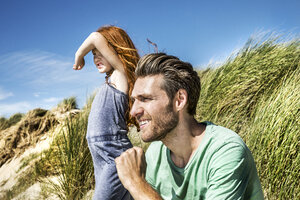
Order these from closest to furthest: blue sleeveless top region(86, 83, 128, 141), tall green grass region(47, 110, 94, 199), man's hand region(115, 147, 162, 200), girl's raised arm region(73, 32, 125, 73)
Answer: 1. man's hand region(115, 147, 162, 200)
2. blue sleeveless top region(86, 83, 128, 141)
3. girl's raised arm region(73, 32, 125, 73)
4. tall green grass region(47, 110, 94, 199)

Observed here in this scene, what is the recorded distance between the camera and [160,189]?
66.9 inches

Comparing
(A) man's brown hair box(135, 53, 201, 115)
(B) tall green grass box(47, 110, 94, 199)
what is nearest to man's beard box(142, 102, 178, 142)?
(A) man's brown hair box(135, 53, 201, 115)

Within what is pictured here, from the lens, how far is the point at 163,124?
1.64 metres

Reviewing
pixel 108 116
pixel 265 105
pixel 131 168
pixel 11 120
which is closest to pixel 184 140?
pixel 131 168

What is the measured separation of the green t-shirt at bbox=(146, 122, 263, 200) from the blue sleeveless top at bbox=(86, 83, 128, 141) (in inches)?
37.2

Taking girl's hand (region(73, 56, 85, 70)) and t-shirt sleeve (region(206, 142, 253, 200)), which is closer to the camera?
t-shirt sleeve (region(206, 142, 253, 200))

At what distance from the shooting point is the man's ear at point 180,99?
1.67 metres

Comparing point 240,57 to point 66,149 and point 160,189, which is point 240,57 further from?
point 160,189

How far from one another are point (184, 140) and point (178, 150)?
7cm

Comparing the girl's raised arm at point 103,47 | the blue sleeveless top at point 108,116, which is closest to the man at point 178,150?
the blue sleeveless top at point 108,116

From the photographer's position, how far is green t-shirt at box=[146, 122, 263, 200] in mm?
1402

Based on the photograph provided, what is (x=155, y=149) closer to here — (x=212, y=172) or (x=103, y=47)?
(x=212, y=172)

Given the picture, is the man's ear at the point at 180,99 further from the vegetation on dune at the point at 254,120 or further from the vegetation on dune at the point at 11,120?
the vegetation on dune at the point at 11,120

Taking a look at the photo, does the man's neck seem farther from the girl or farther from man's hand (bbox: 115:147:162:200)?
the girl
